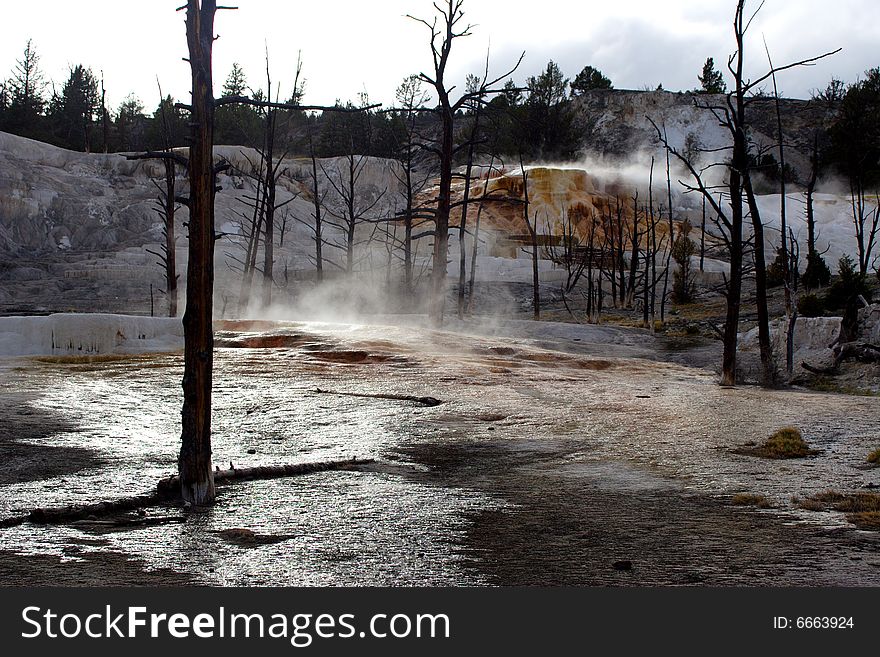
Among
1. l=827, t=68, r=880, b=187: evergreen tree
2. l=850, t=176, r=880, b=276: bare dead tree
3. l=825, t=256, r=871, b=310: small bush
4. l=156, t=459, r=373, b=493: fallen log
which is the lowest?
l=156, t=459, r=373, b=493: fallen log

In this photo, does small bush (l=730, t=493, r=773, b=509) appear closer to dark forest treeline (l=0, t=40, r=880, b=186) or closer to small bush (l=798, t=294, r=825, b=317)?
small bush (l=798, t=294, r=825, b=317)

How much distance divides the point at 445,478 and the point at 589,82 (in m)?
67.4

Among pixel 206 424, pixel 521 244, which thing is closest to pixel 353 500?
pixel 206 424

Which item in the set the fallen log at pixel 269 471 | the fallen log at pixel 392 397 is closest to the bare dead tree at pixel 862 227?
the fallen log at pixel 392 397

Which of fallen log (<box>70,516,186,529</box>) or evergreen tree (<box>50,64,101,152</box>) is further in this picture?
evergreen tree (<box>50,64,101,152</box>)

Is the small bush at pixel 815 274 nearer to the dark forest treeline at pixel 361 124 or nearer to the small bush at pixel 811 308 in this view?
the small bush at pixel 811 308

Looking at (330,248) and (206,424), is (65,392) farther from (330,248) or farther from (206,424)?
(330,248)

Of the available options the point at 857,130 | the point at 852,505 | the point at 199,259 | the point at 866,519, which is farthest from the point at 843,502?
the point at 857,130

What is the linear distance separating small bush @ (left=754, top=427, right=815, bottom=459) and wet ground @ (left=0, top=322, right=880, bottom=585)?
0.17m

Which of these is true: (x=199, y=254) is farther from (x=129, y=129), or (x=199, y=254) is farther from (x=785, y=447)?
(x=129, y=129)

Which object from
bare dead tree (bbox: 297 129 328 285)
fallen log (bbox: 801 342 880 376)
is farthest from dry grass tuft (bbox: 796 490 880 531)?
bare dead tree (bbox: 297 129 328 285)

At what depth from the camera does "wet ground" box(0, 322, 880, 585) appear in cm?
454

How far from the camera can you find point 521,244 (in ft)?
146

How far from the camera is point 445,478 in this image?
6930 mm
